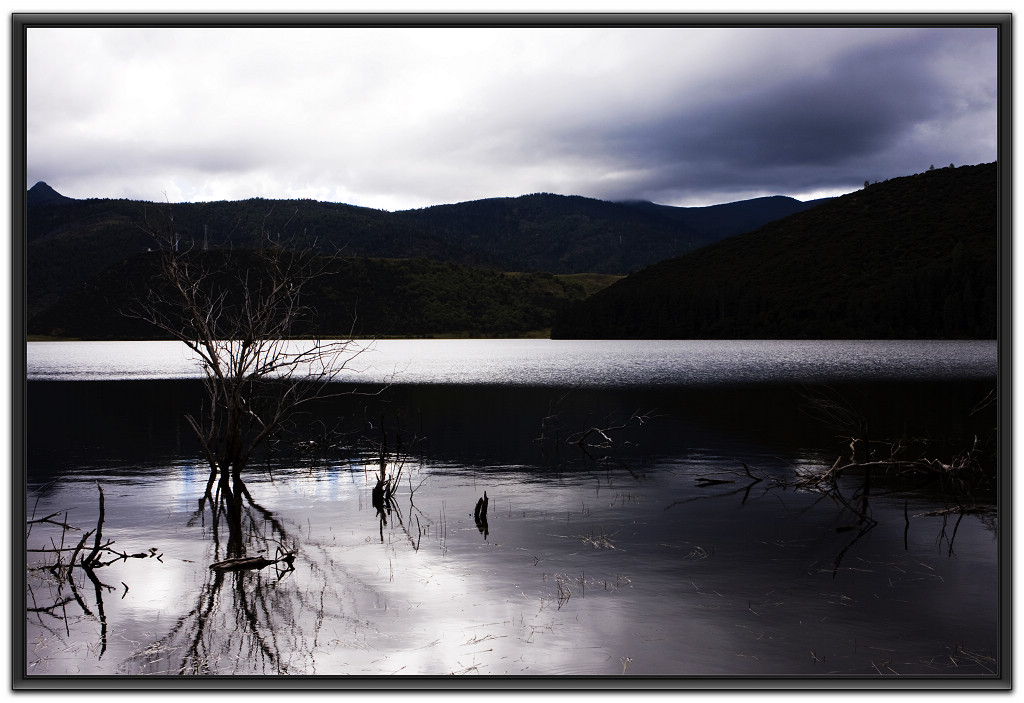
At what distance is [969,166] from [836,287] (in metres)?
53.9

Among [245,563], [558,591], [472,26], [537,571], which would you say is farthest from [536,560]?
[472,26]

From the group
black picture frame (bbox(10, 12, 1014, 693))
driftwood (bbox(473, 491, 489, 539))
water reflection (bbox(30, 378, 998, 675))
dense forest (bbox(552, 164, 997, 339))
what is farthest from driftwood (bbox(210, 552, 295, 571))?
dense forest (bbox(552, 164, 997, 339))

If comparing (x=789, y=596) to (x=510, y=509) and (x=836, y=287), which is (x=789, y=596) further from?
(x=836, y=287)

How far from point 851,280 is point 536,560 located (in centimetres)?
15732

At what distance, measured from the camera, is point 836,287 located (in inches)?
6181

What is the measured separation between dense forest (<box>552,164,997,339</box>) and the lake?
11418 cm

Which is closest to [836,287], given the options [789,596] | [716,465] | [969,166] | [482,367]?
[969,166]

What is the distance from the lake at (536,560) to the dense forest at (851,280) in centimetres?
11418

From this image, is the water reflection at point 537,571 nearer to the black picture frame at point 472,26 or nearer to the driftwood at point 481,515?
the driftwood at point 481,515

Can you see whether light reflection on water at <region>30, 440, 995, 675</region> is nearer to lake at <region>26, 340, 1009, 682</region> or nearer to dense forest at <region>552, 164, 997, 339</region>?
lake at <region>26, 340, 1009, 682</region>

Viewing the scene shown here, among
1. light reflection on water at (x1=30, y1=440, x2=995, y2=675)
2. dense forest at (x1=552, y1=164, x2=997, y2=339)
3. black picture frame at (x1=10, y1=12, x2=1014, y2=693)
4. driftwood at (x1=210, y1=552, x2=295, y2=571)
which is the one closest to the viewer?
black picture frame at (x1=10, y1=12, x2=1014, y2=693)

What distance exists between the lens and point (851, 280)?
158 metres

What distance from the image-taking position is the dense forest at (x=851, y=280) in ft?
444

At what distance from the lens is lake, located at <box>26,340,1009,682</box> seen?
34.0 feet
